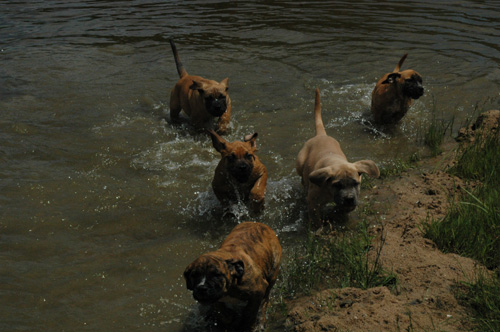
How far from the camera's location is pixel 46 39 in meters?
14.0

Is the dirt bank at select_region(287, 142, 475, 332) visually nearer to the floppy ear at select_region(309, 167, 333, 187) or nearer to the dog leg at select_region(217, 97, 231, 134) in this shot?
the floppy ear at select_region(309, 167, 333, 187)

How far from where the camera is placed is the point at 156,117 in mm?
9773

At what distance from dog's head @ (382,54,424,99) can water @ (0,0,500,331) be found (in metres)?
0.65

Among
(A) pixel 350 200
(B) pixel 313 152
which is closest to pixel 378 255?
(A) pixel 350 200

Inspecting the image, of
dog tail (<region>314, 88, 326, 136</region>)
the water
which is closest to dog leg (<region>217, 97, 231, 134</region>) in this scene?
the water

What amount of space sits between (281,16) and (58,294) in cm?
1246

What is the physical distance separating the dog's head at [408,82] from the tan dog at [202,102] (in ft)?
8.69

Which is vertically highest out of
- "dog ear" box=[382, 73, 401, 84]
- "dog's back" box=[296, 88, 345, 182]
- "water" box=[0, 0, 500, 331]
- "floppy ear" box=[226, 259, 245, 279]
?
"floppy ear" box=[226, 259, 245, 279]

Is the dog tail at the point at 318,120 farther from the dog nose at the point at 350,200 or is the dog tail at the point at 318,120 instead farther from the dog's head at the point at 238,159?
the dog nose at the point at 350,200

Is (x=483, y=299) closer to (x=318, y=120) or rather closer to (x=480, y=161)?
(x=480, y=161)

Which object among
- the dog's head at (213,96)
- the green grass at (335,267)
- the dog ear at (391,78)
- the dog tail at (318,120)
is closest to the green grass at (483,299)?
the green grass at (335,267)

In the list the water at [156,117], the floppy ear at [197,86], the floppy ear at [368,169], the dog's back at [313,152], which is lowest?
the water at [156,117]

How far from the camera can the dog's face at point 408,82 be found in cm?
862

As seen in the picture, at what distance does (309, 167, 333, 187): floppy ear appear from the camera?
580cm
